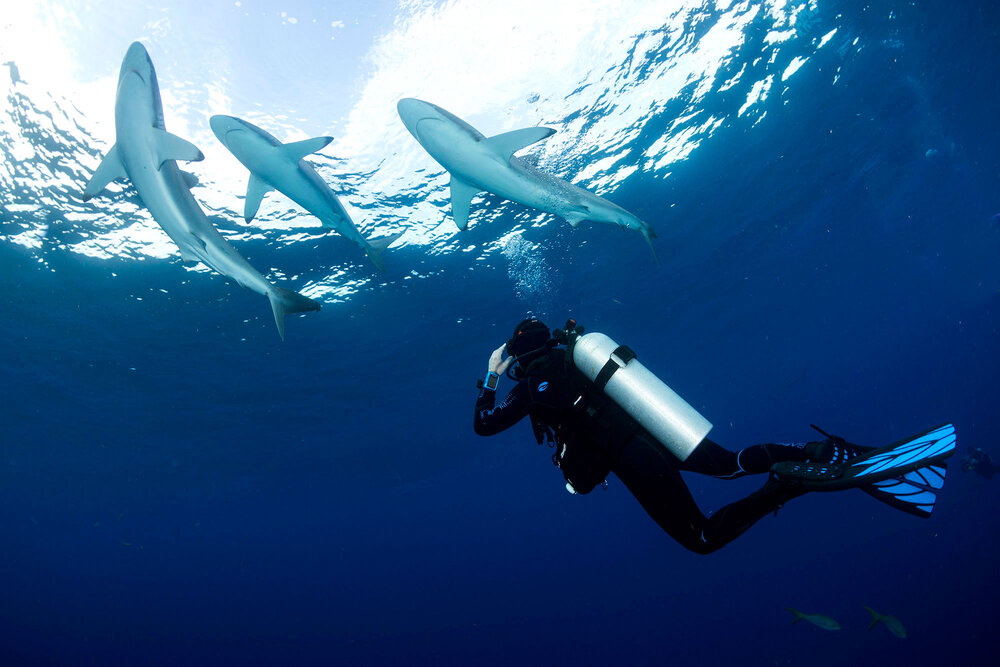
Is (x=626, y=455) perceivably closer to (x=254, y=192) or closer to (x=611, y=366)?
(x=611, y=366)

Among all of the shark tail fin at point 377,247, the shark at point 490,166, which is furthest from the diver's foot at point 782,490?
the shark tail fin at point 377,247

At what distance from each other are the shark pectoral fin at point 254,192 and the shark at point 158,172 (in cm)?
76

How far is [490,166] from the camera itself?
5.46m

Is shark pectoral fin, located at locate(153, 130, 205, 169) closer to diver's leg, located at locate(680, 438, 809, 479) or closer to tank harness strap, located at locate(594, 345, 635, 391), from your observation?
tank harness strap, located at locate(594, 345, 635, 391)

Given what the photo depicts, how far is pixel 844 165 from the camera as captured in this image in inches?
737

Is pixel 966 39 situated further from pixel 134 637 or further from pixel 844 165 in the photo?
pixel 134 637

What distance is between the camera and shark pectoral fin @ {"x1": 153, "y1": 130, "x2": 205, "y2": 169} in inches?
169

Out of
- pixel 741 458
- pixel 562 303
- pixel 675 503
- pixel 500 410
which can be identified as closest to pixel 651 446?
pixel 675 503

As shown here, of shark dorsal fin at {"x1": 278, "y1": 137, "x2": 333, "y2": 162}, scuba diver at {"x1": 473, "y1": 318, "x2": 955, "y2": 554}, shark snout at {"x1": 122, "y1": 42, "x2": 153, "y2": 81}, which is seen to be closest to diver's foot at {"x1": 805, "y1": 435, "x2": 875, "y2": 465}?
scuba diver at {"x1": 473, "y1": 318, "x2": 955, "y2": 554}

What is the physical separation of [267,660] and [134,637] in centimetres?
3426

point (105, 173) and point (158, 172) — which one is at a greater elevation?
point (105, 173)

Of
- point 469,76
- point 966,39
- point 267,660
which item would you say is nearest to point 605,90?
point 469,76

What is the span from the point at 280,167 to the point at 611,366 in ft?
15.2

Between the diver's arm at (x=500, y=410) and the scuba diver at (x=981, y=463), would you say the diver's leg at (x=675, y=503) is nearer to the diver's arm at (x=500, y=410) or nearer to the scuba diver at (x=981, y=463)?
the diver's arm at (x=500, y=410)
